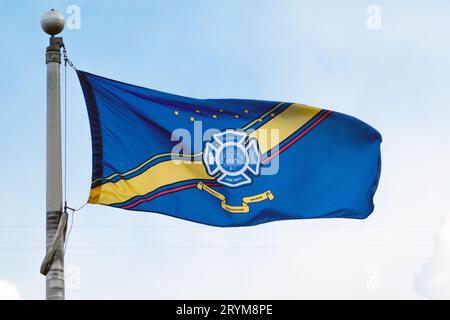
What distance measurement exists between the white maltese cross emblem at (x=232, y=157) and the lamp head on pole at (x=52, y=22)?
3.20 metres

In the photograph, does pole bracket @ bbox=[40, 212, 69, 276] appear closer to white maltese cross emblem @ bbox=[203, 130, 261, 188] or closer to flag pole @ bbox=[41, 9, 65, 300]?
flag pole @ bbox=[41, 9, 65, 300]

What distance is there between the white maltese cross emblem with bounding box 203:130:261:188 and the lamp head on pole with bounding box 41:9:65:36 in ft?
10.5

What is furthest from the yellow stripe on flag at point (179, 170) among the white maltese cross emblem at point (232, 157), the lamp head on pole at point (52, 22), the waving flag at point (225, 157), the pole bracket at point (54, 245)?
the lamp head on pole at point (52, 22)

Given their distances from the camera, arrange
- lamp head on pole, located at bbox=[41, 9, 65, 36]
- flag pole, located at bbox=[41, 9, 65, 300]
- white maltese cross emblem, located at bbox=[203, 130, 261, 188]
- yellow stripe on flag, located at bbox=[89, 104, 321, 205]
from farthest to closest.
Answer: white maltese cross emblem, located at bbox=[203, 130, 261, 188], yellow stripe on flag, located at bbox=[89, 104, 321, 205], lamp head on pole, located at bbox=[41, 9, 65, 36], flag pole, located at bbox=[41, 9, 65, 300]

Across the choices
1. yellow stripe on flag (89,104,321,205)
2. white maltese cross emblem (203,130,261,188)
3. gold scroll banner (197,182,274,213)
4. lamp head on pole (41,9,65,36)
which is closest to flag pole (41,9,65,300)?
lamp head on pole (41,9,65,36)

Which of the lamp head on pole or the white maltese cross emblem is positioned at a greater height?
the lamp head on pole

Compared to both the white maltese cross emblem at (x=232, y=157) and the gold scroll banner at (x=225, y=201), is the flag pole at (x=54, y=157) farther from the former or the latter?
the white maltese cross emblem at (x=232, y=157)

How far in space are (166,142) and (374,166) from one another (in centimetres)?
374

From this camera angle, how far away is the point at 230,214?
16.2 metres

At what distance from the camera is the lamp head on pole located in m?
14.5

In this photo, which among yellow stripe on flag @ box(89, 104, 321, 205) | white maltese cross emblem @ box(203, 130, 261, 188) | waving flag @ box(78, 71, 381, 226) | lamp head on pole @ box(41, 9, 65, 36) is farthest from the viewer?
white maltese cross emblem @ box(203, 130, 261, 188)

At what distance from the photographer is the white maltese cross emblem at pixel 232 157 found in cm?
1645
